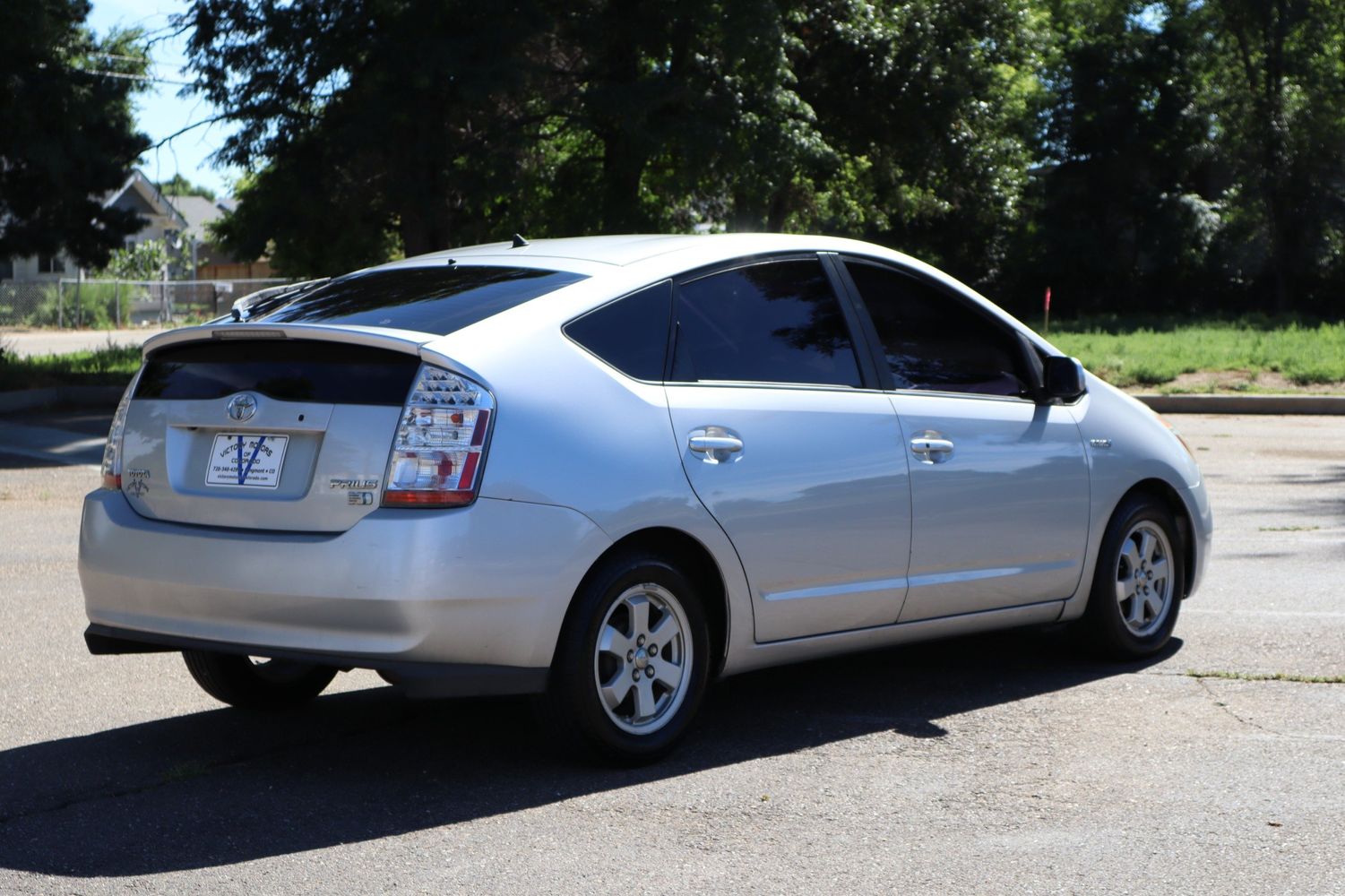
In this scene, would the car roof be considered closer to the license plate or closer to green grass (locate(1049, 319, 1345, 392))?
the license plate

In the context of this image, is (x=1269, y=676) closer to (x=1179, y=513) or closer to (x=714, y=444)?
(x=1179, y=513)

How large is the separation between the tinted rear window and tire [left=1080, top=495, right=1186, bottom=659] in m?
3.08

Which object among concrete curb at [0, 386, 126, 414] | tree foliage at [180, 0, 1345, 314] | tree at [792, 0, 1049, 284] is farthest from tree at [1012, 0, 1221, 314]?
concrete curb at [0, 386, 126, 414]

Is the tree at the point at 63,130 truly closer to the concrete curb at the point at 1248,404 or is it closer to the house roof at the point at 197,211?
the concrete curb at the point at 1248,404

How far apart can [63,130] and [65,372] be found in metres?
3.10

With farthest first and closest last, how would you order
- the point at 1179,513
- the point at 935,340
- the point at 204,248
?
the point at 204,248
the point at 1179,513
the point at 935,340

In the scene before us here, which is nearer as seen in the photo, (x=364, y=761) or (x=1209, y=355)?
(x=364, y=761)

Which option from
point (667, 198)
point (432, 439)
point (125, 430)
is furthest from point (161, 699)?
point (667, 198)

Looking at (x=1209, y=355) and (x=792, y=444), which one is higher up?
(x=1209, y=355)

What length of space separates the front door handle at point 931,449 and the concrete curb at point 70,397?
15.1 metres

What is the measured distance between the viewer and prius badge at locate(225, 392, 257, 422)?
482 centimetres

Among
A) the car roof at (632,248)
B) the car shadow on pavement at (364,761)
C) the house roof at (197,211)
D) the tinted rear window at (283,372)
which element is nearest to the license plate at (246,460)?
the tinted rear window at (283,372)

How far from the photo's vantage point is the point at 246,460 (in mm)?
4805

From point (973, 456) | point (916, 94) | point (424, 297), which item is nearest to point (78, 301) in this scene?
point (916, 94)
